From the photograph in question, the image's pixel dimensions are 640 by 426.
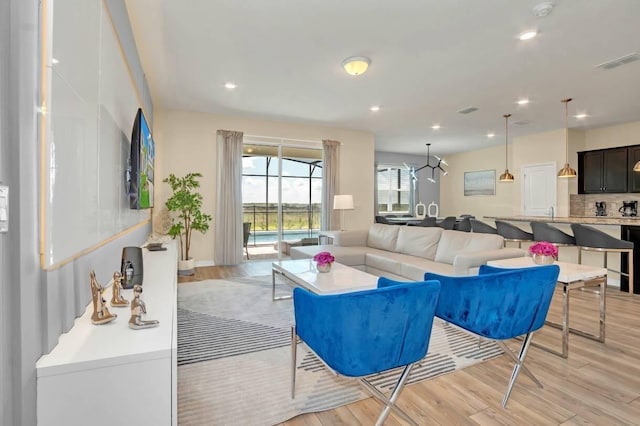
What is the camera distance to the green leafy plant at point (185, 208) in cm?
530

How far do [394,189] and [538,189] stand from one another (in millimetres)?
3973

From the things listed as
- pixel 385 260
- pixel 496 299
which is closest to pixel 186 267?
pixel 385 260

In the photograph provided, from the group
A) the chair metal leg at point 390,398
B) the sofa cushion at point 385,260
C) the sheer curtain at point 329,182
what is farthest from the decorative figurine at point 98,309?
the sheer curtain at point 329,182

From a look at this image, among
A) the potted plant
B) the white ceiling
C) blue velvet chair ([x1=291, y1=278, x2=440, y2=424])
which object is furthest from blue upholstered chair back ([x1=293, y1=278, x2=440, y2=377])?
the potted plant

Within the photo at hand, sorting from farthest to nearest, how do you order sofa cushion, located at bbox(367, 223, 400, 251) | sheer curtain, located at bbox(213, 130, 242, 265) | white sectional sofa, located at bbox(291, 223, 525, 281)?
sheer curtain, located at bbox(213, 130, 242, 265) < sofa cushion, located at bbox(367, 223, 400, 251) < white sectional sofa, located at bbox(291, 223, 525, 281)

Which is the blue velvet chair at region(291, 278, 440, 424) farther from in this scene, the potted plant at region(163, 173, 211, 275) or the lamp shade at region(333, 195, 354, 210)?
the lamp shade at region(333, 195, 354, 210)

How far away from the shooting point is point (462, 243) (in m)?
3.95

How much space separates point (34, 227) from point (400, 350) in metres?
1.52

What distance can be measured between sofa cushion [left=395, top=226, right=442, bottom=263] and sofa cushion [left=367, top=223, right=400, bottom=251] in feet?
0.34

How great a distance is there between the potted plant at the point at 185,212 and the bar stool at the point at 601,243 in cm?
547

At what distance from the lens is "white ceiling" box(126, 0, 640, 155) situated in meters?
2.87

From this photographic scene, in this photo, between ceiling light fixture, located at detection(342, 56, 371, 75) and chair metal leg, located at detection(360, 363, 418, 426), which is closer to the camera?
chair metal leg, located at detection(360, 363, 418, 426)

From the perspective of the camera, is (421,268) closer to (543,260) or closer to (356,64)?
(543,260)

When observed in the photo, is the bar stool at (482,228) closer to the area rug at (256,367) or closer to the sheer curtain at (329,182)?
the sheer curtain at (329,182)
